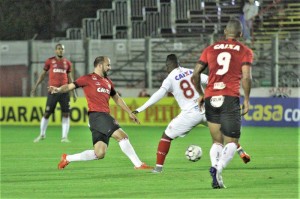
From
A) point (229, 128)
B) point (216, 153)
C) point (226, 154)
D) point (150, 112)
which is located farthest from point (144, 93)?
point (226, 154)

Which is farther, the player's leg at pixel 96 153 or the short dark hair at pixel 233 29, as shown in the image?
the player's leg at pixel 96 153

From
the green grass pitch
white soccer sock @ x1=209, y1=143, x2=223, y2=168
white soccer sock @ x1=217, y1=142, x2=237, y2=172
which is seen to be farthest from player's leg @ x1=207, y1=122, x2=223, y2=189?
the green grass pitch

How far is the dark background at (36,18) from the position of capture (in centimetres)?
4194

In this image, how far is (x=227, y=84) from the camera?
44.4 feet

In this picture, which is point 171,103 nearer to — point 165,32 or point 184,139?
point 184,139

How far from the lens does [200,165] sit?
58.3ft

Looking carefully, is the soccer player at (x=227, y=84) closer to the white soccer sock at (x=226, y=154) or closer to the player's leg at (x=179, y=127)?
the white soccer sock at (x=226, y=154)

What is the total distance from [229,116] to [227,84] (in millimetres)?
428

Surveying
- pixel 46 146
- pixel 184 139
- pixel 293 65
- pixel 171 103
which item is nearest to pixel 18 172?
pixel 46 146

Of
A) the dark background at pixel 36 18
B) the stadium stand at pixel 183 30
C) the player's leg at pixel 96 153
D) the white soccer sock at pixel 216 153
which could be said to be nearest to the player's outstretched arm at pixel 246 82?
the white soccer sock at pixel 216 153

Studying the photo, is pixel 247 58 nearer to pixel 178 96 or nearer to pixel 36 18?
pixel 178 96

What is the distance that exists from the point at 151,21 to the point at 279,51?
26.8 feet

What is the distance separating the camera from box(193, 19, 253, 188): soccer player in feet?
44.1

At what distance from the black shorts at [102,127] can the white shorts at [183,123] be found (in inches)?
35.0
